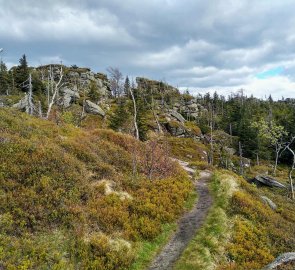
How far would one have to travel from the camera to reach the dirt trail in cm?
1442

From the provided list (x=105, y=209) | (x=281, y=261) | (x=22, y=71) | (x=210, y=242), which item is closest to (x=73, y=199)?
(x=105, y=209)

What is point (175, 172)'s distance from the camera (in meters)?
26.9

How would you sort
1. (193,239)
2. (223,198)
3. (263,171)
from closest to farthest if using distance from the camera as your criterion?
(193,239) < (223,198) < (263,171)

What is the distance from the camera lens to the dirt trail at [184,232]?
47.3ft

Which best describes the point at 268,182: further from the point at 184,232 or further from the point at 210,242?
the point at 210,242

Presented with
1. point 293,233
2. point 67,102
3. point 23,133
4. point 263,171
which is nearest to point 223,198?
point 293,233

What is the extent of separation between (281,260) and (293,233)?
7.74m

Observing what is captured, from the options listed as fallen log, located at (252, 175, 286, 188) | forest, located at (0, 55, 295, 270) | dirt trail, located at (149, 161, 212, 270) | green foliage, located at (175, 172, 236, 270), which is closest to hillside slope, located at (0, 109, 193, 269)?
forest, located at (0, 55, 295, 270)

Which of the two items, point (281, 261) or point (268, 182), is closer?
point (281, 261)

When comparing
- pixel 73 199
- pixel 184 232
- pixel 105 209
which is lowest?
pixel 184 232

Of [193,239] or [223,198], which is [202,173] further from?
[193,239]

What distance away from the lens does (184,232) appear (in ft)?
56.9

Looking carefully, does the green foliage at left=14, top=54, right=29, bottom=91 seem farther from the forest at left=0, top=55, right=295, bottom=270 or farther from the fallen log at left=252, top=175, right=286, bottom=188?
the fallen log at left=252, top=175, right=286, bottom=188

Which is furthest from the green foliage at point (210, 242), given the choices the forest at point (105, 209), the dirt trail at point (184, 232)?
the dirt trail at point (184, 232)
